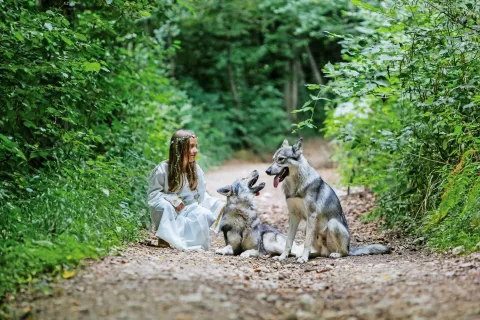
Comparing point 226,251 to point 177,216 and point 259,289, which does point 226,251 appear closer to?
point 177,216

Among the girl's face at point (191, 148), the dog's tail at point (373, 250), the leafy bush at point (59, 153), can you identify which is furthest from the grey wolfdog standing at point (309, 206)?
the leafy bush at point (59, 153)

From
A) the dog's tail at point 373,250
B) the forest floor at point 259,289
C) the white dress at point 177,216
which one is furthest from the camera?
the white dress at point 177,216

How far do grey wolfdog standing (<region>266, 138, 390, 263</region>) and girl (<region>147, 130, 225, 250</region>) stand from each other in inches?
41.2

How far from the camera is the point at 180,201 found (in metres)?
7.40

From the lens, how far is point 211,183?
576 inches

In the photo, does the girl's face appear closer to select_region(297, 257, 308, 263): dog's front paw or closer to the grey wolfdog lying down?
the grey wolfdog lying down

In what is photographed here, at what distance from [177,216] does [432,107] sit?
346cm

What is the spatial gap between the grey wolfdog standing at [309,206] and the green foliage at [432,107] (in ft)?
3.20

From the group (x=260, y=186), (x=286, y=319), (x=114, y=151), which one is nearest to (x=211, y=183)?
(x=114, y=151)

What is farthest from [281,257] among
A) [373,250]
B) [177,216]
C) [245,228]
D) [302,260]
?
[177,216]

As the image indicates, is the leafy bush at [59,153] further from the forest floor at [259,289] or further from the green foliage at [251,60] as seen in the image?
the green foliage at [251,60]

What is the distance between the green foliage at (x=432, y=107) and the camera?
6.55 meters

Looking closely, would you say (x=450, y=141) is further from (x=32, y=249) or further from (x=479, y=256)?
(x=32, y=249)

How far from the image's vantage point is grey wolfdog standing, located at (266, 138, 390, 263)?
689 centimetres
